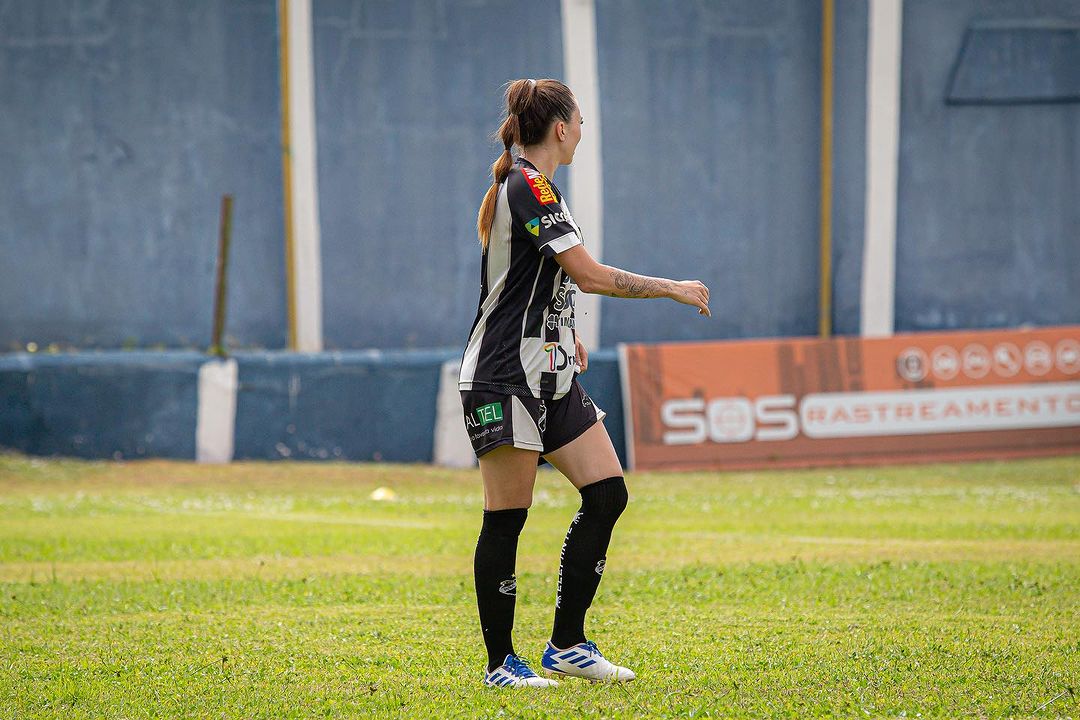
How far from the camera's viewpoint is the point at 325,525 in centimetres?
1109

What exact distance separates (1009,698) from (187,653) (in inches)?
128

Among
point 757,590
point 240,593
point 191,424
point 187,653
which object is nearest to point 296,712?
point 187,653

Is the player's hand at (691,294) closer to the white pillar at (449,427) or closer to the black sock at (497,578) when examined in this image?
the black sock at (497,578)

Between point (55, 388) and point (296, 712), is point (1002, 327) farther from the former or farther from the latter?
point (296, 712)

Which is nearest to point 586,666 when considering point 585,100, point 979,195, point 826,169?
point 585,100

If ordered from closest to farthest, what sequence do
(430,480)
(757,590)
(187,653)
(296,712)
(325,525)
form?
(296,712), (187,653), (757,590), (325,525), (430,480)

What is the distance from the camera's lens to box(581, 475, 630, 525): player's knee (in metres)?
4.87

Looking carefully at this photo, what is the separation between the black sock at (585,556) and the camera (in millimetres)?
4875

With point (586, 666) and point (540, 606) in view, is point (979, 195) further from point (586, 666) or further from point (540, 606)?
point (586, 666)

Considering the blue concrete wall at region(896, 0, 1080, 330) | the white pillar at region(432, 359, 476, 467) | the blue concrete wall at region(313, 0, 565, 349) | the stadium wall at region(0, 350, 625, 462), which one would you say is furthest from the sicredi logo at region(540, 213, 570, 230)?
the blue concrete wall at region(896, 0, 1080, 330)

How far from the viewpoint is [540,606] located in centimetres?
683

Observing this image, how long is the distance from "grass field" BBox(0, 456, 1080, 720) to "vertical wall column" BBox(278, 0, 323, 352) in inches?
265

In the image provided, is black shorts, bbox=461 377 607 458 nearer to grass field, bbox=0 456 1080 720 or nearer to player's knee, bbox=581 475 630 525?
player's knee, bbox=581 475 630 525

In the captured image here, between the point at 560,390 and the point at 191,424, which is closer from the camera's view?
the point at 560,390
